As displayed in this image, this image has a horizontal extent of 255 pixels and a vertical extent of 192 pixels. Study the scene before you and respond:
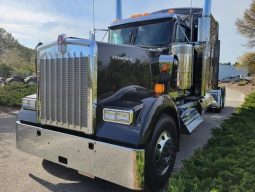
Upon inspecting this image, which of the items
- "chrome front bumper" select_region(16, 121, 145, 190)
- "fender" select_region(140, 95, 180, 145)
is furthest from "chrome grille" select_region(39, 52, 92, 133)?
"fender" select_region(140, 95, 180, 145)

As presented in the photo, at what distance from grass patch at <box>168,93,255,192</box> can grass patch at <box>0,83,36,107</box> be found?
773 cm

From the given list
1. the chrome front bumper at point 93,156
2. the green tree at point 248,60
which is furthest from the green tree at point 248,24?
the chrome front bumper at point 93,156

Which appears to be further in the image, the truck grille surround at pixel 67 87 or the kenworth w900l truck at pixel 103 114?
the truck grille surround at pixel 67 87

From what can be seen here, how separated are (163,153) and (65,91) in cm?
154

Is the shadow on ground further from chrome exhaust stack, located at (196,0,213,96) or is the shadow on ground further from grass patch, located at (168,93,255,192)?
chrome exhaust stack, located at (196,0,213,96)

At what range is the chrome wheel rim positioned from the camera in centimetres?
372

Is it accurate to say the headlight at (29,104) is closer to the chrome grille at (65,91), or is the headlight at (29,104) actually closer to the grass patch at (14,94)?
the chrome grille at (65,91)

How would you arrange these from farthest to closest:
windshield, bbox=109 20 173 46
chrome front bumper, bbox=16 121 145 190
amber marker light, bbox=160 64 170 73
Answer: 1. windshield, bbox=109 20 173 46
2. amber marker light, bbox=160 64 170 73
3. chrome front bumper, bbox=16 121 145 190

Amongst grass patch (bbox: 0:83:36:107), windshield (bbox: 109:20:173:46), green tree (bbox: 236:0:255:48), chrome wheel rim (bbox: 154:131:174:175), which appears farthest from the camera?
green tree (bbox: 236:0:255:48)

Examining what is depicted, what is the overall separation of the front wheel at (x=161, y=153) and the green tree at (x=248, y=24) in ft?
99.5

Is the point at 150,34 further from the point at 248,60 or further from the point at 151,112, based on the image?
the point at 248,60

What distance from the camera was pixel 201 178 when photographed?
3.47m

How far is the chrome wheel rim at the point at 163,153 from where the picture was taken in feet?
12.2

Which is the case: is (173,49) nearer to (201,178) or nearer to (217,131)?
(217,131)
